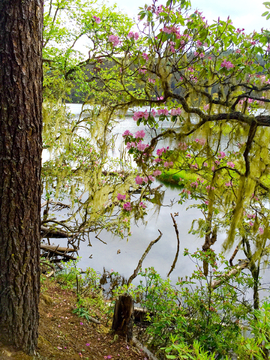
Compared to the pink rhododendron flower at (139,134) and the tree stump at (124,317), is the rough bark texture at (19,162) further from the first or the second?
the tree stump at (124,317)

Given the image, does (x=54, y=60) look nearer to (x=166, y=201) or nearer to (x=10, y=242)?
(x=10, y=242)

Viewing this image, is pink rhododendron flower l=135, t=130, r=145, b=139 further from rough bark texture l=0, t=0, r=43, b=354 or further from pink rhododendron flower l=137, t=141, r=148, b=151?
rough bark texture l=0, t=0, r=43, b=354

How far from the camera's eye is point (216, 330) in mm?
2203

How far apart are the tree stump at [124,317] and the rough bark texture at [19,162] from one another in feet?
4.14

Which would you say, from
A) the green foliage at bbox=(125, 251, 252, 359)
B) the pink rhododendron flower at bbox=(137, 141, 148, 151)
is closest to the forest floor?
the green foliage at bbox=(125, 251, 252, 359)

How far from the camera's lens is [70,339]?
2.18 meters

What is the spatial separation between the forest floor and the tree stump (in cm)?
8

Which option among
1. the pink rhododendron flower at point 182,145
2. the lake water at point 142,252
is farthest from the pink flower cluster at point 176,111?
the lake water at point 142,252

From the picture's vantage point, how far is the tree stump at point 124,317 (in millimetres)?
2664

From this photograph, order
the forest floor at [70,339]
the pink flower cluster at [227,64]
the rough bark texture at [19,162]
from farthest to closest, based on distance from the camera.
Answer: the pink flower cluster at [227,64], the forest floor at [70,339], the rough bark texture at [19,162]

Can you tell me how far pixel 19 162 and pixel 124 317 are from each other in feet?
6.80

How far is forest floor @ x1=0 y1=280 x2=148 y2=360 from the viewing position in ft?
5.78

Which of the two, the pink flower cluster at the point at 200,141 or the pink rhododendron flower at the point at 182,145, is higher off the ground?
the pink flower cluster at the point at 200,141

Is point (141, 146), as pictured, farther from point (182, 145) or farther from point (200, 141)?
point (200, 141)
